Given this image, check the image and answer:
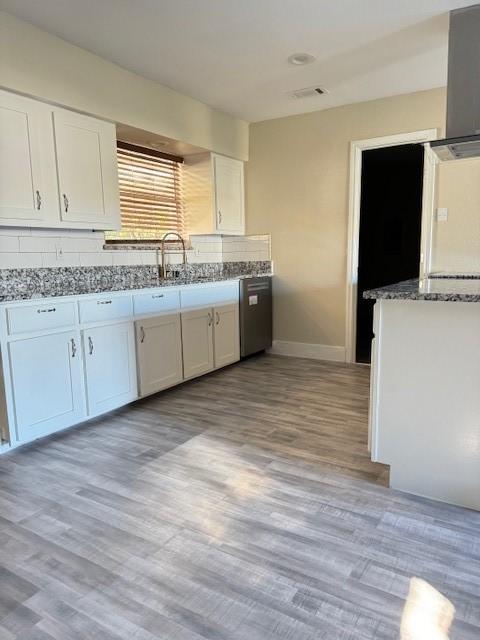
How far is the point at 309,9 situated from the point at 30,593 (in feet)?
10.5

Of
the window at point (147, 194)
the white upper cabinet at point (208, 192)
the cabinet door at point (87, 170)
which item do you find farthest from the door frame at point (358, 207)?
the cabinet door at point (87, 170)

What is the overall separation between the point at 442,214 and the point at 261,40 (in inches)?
83.9

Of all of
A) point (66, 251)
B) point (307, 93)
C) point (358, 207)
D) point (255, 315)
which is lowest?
point (255, 315)

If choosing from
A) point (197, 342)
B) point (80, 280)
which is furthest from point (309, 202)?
point (80, 280)

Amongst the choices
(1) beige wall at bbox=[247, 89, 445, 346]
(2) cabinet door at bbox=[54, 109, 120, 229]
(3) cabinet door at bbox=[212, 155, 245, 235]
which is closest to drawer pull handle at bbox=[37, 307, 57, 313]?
(2) cabinet door at bbox=[54, 109, 120, 229]

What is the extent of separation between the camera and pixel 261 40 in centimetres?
297

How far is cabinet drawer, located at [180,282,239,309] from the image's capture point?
3707mm

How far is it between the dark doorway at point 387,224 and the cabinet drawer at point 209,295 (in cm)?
156

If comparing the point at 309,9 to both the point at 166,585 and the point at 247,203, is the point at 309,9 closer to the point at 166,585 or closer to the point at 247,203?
the point at 247,203

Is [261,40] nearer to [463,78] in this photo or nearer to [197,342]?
[463,78]

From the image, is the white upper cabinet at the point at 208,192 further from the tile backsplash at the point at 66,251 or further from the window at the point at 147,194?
the tile backsplash at the point at 66,251

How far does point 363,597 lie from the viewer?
1439mm

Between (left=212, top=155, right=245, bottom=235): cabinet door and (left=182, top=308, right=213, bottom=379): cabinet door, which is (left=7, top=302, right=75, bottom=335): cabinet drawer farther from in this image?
(left=212, top=155, right=245, bottom=235): cabinet door

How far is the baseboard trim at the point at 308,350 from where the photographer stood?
4.62 metres
